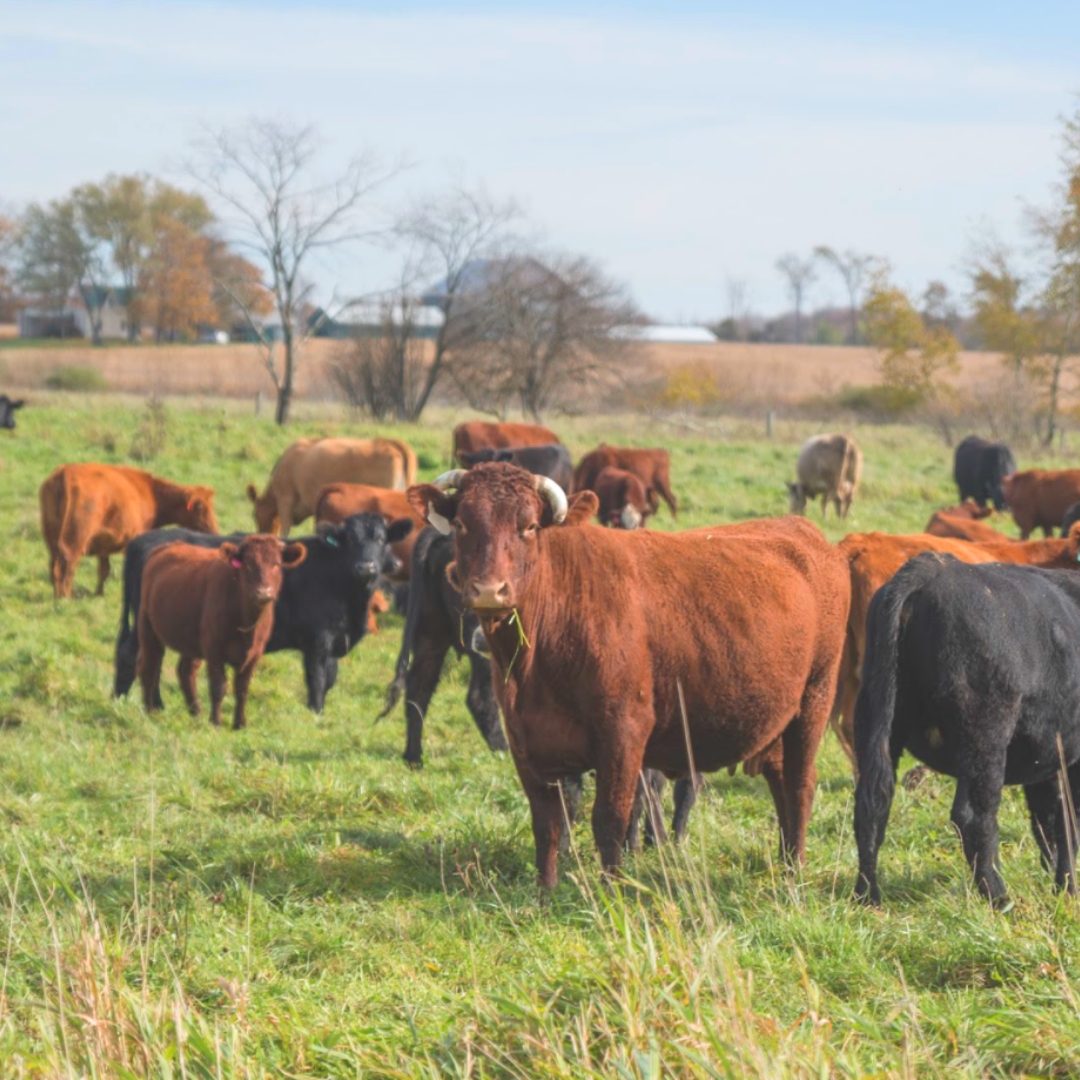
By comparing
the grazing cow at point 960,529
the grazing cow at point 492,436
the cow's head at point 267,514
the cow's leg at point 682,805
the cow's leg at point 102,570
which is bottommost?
the cow's leg at point 102,570

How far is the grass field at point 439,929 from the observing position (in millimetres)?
3508

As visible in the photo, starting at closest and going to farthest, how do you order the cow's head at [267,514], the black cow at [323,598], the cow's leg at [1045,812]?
the cow's leg at [1045,812] < the black cow at [323,598] < the cow's head at [267,514]

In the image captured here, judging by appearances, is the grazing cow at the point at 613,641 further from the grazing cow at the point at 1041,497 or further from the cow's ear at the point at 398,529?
the grazing cow at the point at 1041,497

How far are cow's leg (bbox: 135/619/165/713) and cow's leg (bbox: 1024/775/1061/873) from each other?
736cm

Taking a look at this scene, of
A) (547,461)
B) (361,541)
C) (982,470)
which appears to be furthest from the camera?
(982,470)

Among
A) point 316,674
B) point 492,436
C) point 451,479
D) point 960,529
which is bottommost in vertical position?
point 316,674

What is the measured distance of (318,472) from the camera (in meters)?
19.7

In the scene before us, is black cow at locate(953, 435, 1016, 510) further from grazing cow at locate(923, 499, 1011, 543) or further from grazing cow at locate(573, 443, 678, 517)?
grazing cow at locate(923, 499, 1011, 543)

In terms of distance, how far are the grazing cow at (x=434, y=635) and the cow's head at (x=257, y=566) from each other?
1.74m

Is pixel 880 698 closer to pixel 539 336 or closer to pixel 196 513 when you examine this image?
pixel 196 513

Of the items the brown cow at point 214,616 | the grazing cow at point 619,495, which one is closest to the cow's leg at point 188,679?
the brown cow at point 214,616

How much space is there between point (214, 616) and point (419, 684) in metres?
2.32

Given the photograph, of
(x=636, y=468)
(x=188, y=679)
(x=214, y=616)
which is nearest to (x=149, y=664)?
(x=188, y=679)

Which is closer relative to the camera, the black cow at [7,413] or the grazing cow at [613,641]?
the grazing cow at [613,641]
